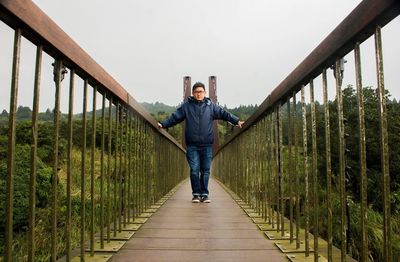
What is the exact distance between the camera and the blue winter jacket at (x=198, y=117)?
4324 millimetres

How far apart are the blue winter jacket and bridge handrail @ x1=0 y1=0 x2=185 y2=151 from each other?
2.30 metres

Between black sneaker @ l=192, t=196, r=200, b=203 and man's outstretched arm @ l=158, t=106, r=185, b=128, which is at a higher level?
man's outstretched arm @ l=158, t=106, r=185, b=128

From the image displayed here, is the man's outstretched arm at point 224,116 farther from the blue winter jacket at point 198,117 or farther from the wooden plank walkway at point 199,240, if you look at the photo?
the wooden plank walkway at point 199,240

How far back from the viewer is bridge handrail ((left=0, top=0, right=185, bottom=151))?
103 cm

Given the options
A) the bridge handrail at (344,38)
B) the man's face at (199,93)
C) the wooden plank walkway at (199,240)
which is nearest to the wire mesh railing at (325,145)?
the bridge handrail at (344,38)

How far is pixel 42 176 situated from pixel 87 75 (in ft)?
10.9

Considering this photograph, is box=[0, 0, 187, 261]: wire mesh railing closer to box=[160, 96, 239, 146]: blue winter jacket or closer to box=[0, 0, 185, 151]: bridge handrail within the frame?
box=[0, 0, 185, 151]: bridge handrail

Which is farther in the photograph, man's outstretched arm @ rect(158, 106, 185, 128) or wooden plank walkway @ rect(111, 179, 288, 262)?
man's outstretched arm @ rect(158, 106, 185, 128)

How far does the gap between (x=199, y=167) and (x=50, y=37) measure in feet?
11.1

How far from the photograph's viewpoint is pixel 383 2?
1.00 m

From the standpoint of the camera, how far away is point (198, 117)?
4.32 metres

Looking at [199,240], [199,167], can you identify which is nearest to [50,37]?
[199,240]

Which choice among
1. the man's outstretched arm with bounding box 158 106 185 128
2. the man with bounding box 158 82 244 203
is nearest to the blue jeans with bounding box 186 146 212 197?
the man with bounding box 158 82 244 203

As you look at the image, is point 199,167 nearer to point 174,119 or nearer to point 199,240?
point 174,119
